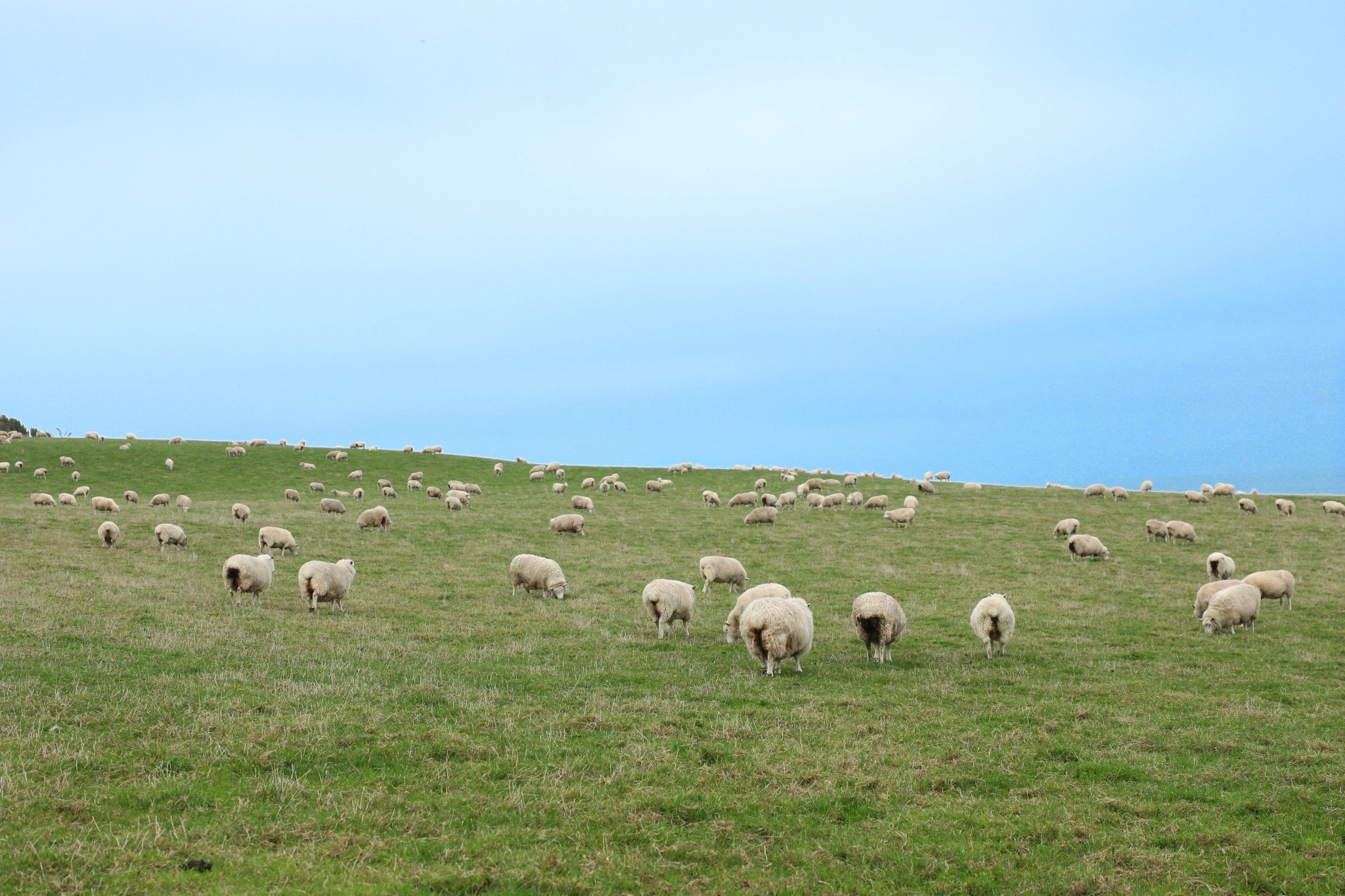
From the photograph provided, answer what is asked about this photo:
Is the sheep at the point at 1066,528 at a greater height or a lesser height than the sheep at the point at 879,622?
greater

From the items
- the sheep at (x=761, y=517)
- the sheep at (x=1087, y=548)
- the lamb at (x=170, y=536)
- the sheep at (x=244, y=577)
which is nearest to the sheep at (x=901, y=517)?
the sheep at (x=761, y=517)

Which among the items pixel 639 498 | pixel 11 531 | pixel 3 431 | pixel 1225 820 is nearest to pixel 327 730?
pixel 1225 820

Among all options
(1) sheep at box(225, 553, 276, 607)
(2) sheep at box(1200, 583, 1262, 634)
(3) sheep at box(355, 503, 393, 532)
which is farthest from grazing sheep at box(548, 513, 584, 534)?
(2) sheep at box(1200, 583, 1262, 634)

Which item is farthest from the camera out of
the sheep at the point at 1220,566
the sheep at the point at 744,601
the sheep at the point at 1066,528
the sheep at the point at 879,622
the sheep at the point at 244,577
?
the sheep at the point at 1066,528

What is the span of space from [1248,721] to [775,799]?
27.3 ft

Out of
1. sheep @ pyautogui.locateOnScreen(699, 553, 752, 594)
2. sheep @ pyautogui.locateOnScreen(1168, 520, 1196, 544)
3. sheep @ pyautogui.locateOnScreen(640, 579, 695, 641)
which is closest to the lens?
sheep @ pyautogui.locateOnScreen(640, 579, 695, 641)

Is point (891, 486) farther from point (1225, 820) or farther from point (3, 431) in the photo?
point (3, 431)

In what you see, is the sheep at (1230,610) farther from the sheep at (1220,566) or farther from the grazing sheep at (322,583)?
the grazing sheep at (322,583)

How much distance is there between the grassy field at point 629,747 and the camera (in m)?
7.77

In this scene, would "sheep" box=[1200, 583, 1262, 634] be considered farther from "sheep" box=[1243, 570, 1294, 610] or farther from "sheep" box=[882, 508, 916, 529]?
"sheep" box=[882, 508, 916, 529]

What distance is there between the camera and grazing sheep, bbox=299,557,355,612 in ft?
66.8

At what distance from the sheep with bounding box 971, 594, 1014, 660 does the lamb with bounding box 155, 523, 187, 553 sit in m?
26.3

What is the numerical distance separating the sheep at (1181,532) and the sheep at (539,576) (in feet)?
90.5

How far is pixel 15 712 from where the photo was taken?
35.3 feet
